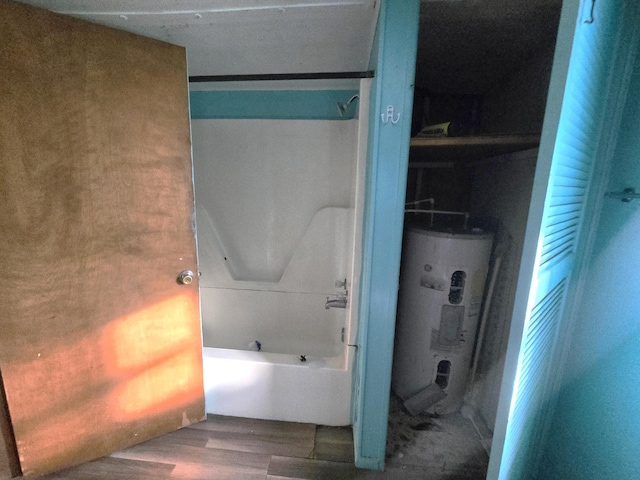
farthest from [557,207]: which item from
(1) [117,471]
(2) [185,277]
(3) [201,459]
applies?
(1) [117,471]

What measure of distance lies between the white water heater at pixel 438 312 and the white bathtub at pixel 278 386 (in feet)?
1.34

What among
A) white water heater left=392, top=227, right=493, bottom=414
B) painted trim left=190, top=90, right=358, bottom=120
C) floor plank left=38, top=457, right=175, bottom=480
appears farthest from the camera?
painted trim left=190, top=90, right=358, bottom=120

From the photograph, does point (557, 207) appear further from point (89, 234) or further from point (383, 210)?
point (89, 234)

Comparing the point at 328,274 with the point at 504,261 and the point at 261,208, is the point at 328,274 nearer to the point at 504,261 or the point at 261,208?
the point at 261,208

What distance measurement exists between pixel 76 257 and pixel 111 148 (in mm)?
463

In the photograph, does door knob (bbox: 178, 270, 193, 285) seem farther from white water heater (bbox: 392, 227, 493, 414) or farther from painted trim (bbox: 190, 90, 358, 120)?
painted trim (bbox: 190, 90, 358, 120)

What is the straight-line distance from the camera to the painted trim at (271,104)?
1.92 m

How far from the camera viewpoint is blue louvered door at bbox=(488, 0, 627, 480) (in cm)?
64

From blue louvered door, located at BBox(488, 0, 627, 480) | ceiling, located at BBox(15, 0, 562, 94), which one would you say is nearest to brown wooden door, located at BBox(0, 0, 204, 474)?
ceiling, located at BBox(15, 0, 562, 94)

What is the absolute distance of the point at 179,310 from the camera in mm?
1369

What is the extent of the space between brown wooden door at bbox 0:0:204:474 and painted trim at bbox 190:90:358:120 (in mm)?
793

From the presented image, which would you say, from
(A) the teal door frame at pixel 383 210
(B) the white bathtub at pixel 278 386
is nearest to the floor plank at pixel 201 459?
(B) the white bathtub at pixel 278 386

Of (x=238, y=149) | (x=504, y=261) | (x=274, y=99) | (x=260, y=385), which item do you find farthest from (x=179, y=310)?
(x=504, y=261)

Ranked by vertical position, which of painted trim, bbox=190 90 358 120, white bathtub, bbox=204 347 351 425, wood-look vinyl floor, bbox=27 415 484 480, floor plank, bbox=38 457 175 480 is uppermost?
painted trim, bbox=190 90 358 120
